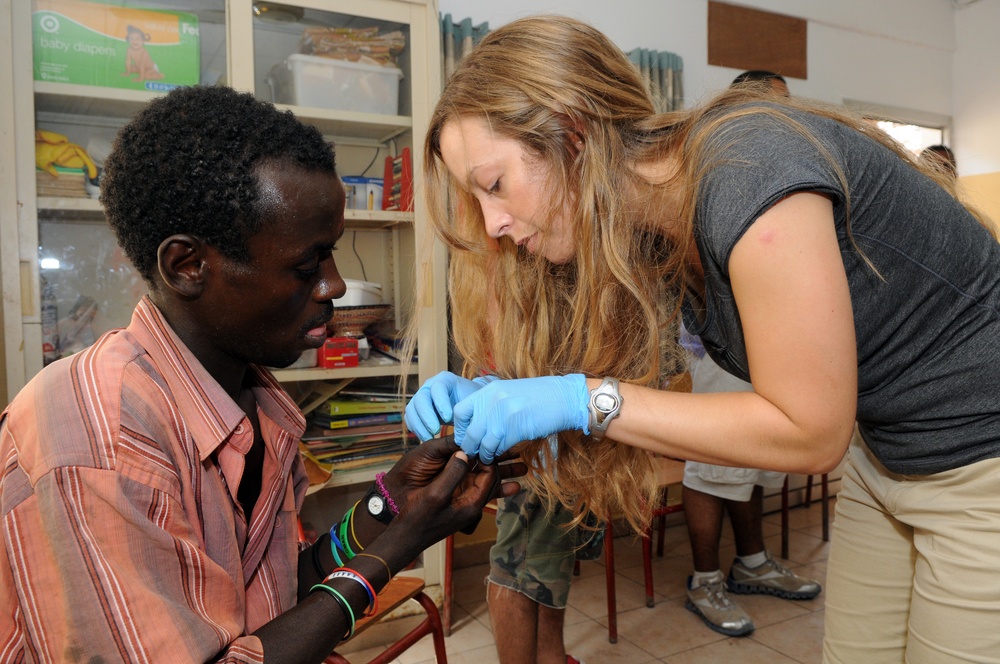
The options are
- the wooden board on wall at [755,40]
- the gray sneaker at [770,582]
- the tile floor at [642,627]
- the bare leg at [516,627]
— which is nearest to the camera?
the bare leg at [516,627]

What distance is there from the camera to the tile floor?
2.31 meters

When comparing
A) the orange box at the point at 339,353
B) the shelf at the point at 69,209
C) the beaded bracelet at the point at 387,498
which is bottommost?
the beaded bracelet at the point at 387,498

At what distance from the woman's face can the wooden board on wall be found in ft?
9.16

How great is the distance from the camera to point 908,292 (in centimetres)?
98

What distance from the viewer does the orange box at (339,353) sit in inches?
97.7

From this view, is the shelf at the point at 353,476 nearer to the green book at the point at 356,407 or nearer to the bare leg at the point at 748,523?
the green book at the point at 356,407

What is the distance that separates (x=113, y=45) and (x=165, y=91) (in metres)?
0.19

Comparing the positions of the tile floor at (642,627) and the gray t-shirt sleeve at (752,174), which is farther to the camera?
the tile floor at (642,627)

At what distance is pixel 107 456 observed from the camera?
2.40 ft

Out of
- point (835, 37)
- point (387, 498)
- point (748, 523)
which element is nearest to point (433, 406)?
point (387, 498)

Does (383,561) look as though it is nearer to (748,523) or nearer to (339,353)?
(339,353)

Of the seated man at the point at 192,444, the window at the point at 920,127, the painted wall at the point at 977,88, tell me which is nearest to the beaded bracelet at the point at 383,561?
the seated man at the point at 192,444

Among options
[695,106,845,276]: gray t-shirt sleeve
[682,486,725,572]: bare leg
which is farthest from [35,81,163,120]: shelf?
[682,486,725,572]: bare leg

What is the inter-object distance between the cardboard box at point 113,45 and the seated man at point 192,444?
1.61m
